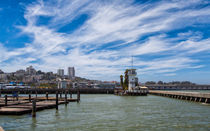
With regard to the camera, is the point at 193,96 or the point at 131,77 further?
the point at 131,77

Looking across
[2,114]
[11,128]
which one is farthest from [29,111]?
[11,128]

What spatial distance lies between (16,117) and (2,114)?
10.7ft

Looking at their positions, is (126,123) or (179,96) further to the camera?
(179,96)

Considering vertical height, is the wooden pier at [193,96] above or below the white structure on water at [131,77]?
below

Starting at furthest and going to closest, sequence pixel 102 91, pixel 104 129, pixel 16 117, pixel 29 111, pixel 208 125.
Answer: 1. pixel 102 91
2. pixel 29 111
3. pixel 16 117
4. pixel 208 125
5. pixel 104 129

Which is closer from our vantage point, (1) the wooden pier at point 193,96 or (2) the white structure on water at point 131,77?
(1) the wooden pier at point 193,96

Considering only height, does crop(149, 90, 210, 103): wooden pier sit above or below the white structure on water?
below

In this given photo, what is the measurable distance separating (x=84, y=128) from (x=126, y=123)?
550cm

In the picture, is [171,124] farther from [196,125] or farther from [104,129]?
[104,129]

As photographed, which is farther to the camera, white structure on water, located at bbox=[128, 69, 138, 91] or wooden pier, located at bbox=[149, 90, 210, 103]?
white structure on water, located at bbox=[128, 69, 138, 91]

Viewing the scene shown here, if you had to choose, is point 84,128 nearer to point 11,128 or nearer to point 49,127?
point 49,127

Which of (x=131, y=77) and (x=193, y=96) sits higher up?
(x=131, y=77)

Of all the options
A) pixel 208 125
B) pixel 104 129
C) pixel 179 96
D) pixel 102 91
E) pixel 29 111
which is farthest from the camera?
pixel 102 91

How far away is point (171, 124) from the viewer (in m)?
25.6
